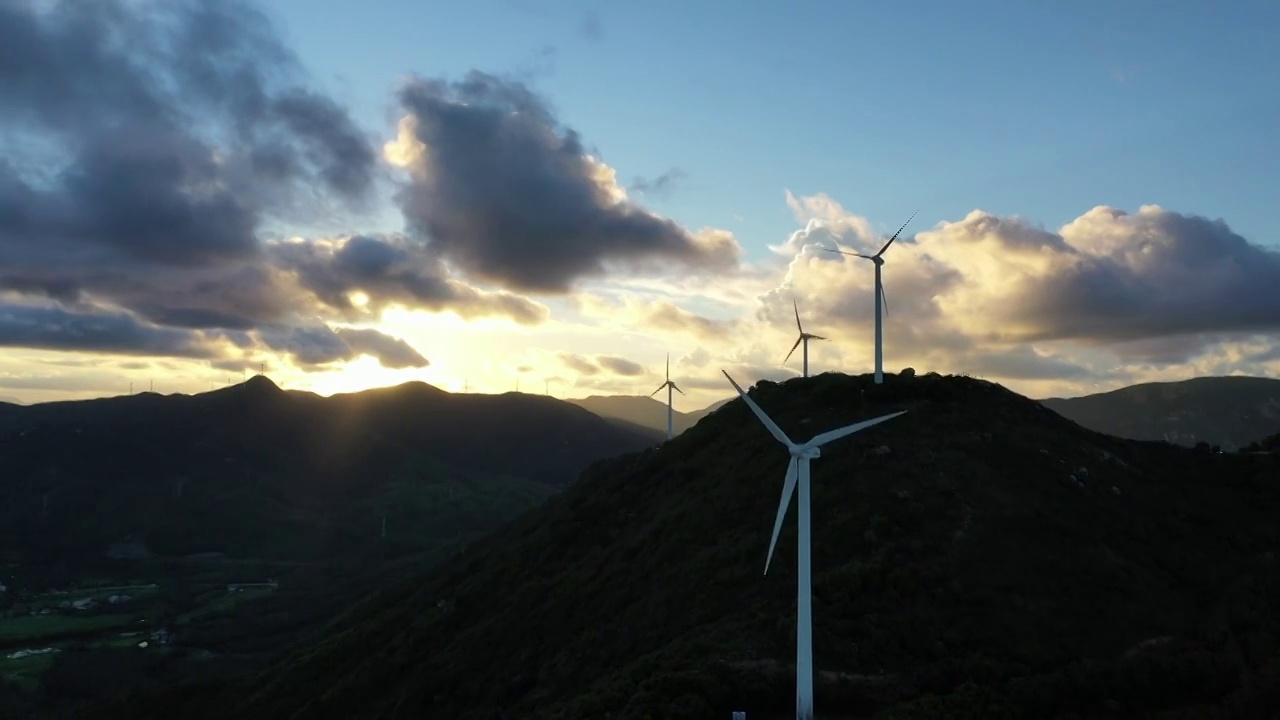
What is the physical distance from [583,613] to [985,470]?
4671 cm

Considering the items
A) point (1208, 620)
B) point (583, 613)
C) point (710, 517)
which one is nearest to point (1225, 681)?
point (1208, 620)

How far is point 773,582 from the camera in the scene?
249 feet

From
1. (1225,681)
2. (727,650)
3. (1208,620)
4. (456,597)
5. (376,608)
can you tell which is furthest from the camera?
(376,608)

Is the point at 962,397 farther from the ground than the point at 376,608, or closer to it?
farther from the ground

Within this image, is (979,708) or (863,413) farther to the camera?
(863,413)

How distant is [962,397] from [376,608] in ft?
399

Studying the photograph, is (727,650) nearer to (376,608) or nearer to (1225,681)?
(1225,681)

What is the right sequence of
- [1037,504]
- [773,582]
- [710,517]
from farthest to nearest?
[710,517]
[1037,504]
[773,582]

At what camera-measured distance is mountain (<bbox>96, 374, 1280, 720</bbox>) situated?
188ft

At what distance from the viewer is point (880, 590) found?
67.7m

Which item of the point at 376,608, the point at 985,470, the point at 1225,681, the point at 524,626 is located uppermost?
the point at 985,470

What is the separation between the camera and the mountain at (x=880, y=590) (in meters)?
57.4

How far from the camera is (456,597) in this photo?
426 feet

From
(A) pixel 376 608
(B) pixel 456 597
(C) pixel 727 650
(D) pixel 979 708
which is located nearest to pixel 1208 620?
(D) pixel 979 708
